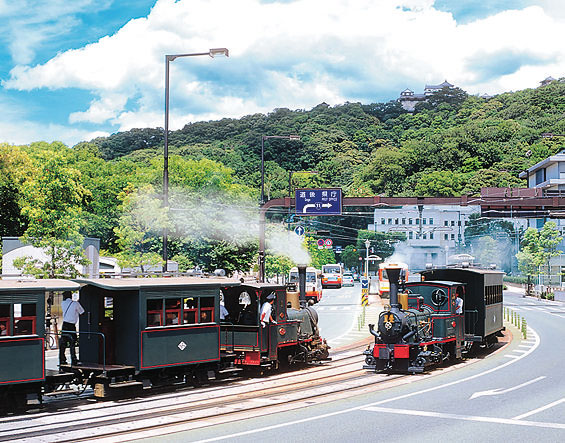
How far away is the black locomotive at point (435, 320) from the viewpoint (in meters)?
19.2

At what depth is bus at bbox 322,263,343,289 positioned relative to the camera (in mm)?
78188

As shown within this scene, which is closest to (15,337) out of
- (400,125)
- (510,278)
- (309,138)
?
(510,278)

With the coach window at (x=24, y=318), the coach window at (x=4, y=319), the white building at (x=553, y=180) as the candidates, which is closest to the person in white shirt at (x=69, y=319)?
the coach window at (x=24, y=318)

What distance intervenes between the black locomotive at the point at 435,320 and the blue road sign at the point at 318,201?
555 inches

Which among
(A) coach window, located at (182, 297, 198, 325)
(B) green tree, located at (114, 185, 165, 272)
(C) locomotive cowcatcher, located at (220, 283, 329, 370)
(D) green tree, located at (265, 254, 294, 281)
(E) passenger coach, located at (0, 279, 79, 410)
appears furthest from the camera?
(D) green tree, located at (265, 254, 294, 281)

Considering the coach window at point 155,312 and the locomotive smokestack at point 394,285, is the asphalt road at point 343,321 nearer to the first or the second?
the locomotive smokestack at point 394,285

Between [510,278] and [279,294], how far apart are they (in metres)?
88.9

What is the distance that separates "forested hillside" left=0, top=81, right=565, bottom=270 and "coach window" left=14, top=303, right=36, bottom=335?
10769 millimetres

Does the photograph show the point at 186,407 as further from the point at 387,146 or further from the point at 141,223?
the point at 387,146

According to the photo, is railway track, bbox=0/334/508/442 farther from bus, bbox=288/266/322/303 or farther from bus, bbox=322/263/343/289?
bus, bbox=322/263/343/289

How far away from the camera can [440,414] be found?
1391 cm

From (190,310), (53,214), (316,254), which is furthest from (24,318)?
(316,254)

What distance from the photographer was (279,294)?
19.3m

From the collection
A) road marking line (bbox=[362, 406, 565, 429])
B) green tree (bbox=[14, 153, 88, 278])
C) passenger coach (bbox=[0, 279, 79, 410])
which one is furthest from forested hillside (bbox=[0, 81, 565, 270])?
road marking line (bbox=[362, 406, 565, 429])
